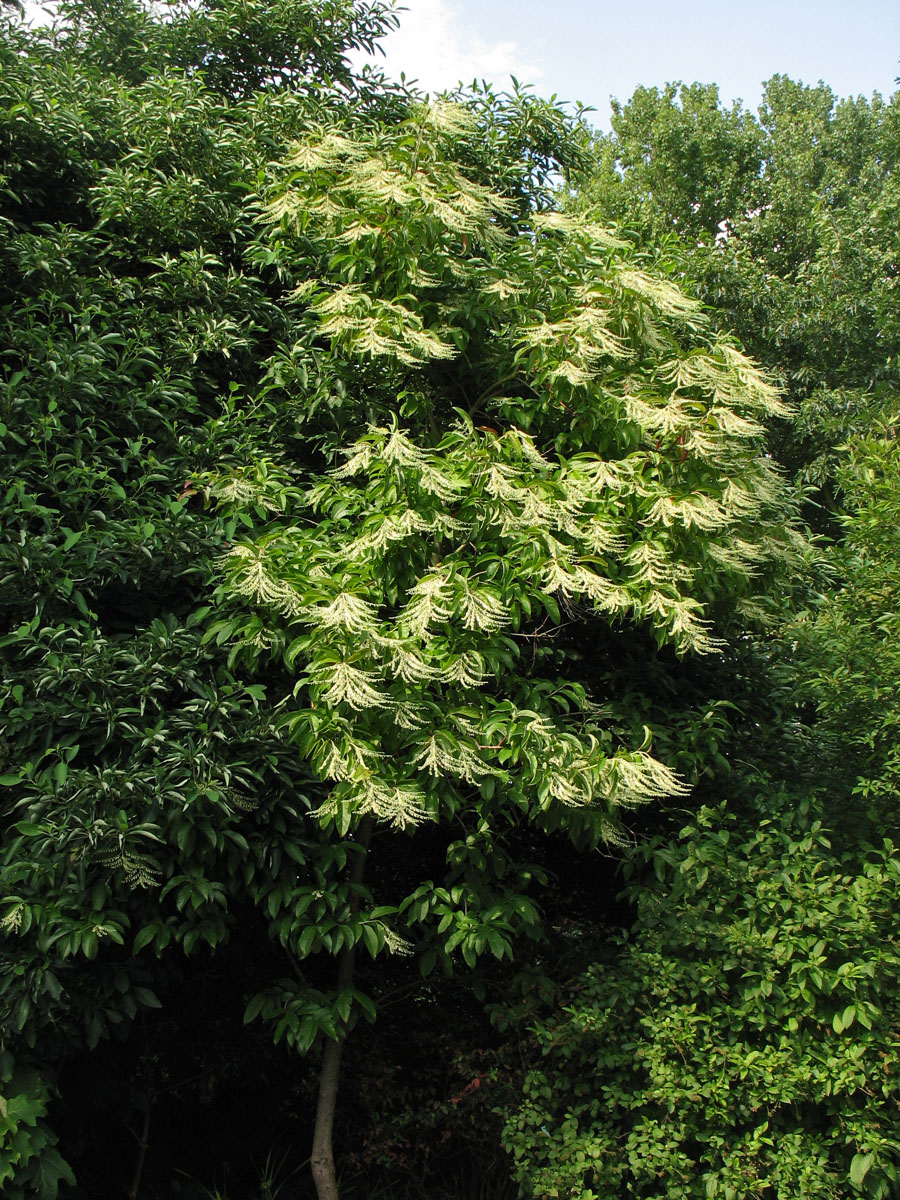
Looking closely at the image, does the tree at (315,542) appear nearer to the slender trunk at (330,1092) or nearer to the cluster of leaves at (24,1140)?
the slender trunk at (330,1092)

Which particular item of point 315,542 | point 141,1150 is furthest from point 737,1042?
point 141,1150

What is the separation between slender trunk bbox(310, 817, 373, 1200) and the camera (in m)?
3.67

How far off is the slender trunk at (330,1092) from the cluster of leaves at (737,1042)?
73 centimetres

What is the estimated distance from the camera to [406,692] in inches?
119

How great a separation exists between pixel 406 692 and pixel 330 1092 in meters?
1.81

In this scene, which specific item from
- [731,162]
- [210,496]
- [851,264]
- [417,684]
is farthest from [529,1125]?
[731,162]

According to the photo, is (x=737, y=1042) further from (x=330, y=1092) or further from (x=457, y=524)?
(x=457, y=524)

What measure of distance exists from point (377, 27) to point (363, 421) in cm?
288

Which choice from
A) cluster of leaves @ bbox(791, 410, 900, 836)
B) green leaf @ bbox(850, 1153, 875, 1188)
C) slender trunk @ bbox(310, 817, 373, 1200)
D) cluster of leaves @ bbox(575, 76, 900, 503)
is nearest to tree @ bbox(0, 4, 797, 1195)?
slender trunk @ bbox(310, 817, 373, 1200)

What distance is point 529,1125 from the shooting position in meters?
3.65

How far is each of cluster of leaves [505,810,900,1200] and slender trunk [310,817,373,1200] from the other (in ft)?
2.39

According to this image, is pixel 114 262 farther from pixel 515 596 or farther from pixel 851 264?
pixel 851 264

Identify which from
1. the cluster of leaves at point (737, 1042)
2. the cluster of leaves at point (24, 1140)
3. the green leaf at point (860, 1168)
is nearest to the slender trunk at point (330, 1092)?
the cluster of leaves at point (737, 1042)

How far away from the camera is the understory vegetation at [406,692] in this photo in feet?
10.0
